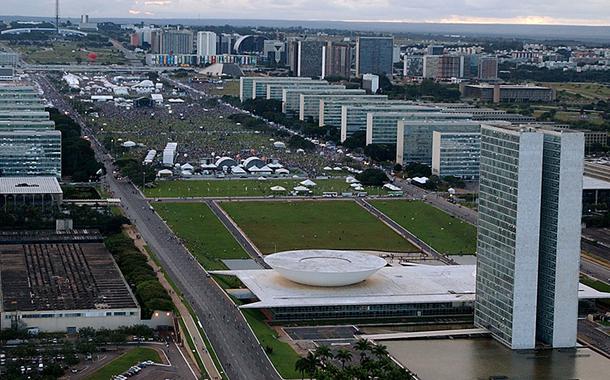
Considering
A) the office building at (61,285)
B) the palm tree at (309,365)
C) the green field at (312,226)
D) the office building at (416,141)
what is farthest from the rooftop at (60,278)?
the office building at (416,141)

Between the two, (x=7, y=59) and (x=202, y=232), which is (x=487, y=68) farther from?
(x=202, y=232)

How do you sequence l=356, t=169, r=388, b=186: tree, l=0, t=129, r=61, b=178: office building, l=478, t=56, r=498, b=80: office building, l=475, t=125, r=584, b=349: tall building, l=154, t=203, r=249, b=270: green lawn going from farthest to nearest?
1. l=478, t=56, r=498, b=80: office building
2. l=356, t=169, r=388, b=186: tree
3. l=0, t=129, r=61, b=178: office building
4. l=154, t=203, r=249, b=270: green lawn
5. l=475, t=125, r=584, b=349: tall building

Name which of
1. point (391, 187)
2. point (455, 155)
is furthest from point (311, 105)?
point (391, 187)

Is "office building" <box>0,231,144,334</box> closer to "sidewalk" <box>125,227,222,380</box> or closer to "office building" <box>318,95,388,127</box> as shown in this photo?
"sidewalk" <box>125,227,222,380</box>

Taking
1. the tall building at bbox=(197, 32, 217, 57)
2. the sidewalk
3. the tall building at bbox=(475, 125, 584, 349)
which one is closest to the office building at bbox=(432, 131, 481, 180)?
the sidewalk

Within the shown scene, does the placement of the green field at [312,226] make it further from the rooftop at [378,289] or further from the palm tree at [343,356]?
the palm tree at [343,356]

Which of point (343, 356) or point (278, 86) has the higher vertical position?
point (278, 86)
